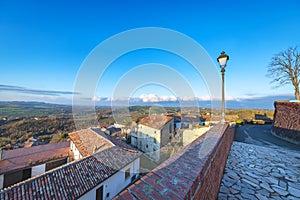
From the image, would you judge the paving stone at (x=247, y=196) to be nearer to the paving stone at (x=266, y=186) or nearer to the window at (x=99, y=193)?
the paving stone at (x=266, y=186)

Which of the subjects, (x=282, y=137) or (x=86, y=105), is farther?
(x=282, y=137)

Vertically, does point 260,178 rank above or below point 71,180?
above

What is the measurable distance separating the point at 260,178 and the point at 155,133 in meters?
13.6

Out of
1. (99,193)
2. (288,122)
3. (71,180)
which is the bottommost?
(99,193)

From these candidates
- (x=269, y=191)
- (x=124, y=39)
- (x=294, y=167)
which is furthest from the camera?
(x=124, y=39)

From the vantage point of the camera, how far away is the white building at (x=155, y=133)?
15438mm

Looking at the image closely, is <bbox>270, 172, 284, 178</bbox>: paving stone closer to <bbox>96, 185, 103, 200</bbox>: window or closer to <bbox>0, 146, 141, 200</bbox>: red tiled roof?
<bbox>0, 146, 141, 200</bbox>: red tiled roof

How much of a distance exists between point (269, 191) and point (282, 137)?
816 centimetres

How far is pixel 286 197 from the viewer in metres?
2.07

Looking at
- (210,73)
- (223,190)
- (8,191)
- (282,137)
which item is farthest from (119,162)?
(282,137)

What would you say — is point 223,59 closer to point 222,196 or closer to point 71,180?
point 222,196

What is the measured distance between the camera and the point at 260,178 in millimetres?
2623

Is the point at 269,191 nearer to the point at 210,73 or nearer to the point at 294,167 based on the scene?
the point at 294,167

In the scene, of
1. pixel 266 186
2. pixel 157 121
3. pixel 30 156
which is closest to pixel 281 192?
pixel 266 186
